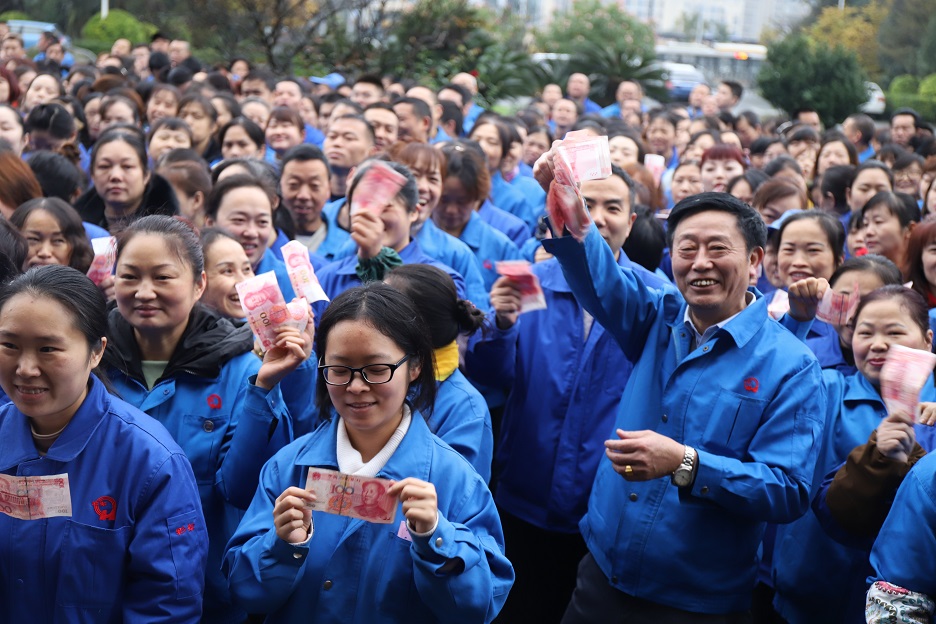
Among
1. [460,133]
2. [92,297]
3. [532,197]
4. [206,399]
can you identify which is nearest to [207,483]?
[206,399]

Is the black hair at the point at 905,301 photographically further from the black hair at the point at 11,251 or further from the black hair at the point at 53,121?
the black hair at the point at 53,121

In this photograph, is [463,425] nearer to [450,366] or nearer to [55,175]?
[450,366]

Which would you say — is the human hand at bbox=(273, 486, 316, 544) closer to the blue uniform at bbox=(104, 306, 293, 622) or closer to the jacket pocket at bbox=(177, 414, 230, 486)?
the blue uniform at bbox=(104, 306, 293, 622)

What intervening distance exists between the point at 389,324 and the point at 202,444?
0.84 meters

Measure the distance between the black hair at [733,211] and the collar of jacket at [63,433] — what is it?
1.82 metres

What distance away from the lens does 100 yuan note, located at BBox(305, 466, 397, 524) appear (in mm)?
2559

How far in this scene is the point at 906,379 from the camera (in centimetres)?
301

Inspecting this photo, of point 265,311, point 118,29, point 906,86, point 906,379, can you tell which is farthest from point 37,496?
point 906,86

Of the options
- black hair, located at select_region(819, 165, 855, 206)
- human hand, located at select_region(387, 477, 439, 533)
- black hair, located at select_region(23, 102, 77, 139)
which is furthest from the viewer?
black hair, located at select_region(819, 165, 855, 206)

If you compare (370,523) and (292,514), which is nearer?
(292,514)

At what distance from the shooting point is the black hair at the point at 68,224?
4590 mm

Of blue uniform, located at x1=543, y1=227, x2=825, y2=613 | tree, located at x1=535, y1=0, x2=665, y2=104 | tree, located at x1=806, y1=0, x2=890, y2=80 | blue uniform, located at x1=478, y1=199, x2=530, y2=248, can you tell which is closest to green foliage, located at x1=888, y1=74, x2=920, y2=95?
tree, located at x1=806, y1=0, x2=890, y2=80

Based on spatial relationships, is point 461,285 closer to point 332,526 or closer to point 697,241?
point 697,241

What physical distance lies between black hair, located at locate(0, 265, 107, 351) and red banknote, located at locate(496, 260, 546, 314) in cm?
159
